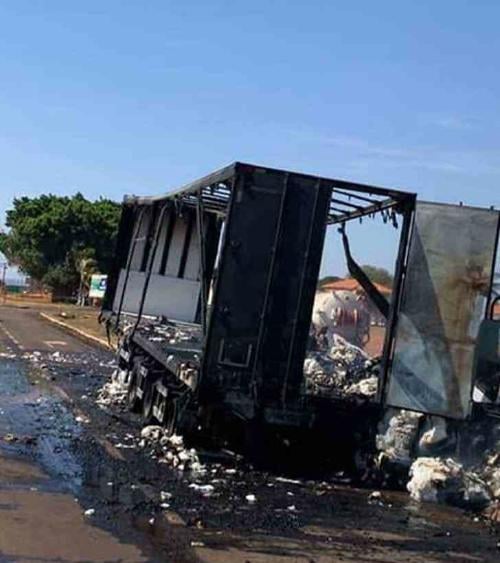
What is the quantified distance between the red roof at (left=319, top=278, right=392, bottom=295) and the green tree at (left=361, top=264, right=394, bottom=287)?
55 millimetres

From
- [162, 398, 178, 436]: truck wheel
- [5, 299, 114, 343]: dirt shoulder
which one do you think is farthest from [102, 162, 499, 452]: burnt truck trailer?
[5, 299, 114, 343]: dirt shoulder

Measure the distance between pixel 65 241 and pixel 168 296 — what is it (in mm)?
52292

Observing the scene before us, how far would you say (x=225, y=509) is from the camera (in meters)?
8.88

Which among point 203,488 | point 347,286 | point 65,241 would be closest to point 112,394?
point 347,286

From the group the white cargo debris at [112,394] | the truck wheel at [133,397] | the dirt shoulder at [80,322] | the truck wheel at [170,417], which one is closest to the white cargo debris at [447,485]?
the truck wheel at [170,417]

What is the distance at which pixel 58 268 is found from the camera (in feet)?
226

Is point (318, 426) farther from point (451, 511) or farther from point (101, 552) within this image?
point (101, 552)

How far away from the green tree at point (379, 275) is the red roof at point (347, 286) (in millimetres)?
55

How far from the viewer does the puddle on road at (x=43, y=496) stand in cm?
713

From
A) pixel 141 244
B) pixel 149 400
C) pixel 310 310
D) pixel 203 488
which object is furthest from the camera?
pixel 141 244

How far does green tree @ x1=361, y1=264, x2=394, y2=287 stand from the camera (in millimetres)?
11039

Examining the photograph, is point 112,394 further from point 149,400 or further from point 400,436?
point 400,436

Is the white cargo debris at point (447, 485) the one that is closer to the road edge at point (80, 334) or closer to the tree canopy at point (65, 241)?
the road edge at point (80, 334)

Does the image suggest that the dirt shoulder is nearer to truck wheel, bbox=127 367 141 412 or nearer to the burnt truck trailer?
truck wheel, bbox=127 367 141 412
